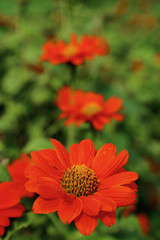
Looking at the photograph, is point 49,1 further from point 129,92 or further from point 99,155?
point 99,155

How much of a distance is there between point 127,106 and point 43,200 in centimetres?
162

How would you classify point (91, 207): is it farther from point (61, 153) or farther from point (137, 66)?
point (137, 66)

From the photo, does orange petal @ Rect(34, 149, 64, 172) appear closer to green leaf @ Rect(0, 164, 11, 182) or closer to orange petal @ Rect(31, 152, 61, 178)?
orange petal @ Rect(31, 152, 61, 178)

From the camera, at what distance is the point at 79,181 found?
76cm

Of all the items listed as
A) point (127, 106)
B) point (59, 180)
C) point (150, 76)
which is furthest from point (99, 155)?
point (150, 76)

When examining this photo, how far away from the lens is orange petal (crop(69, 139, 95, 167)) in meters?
0.77

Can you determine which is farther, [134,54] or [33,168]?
[134,54]

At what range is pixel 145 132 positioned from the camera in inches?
85.0

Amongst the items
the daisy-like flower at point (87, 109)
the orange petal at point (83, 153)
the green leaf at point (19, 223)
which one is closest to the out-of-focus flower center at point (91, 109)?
the daisy-like flower at point (87, 109)

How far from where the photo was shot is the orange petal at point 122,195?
629mm

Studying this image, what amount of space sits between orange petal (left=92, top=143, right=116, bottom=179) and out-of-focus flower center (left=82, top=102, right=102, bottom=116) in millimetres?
526

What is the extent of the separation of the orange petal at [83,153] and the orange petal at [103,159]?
0.02 m

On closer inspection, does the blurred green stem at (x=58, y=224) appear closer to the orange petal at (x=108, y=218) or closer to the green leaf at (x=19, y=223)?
the green leaf at (x=19, y=223)

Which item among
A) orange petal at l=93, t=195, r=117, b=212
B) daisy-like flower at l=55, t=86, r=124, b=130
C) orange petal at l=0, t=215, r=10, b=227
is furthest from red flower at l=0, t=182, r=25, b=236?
daisy-like flower at l=55, t=86, r=124, b=130
